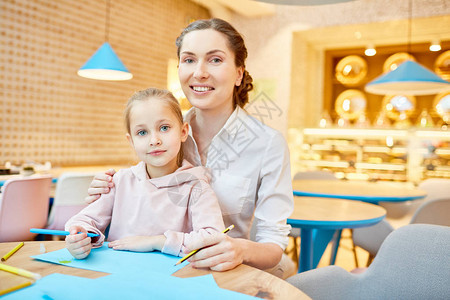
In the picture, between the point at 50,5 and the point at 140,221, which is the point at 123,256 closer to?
the point at 140,221

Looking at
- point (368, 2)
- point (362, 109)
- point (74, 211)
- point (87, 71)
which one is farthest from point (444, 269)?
point (362, 109)

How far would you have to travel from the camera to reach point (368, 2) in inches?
230

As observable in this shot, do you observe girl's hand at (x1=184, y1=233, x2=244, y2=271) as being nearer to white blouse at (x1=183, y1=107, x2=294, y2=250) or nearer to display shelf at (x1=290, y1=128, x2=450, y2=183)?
white blouse at (x1=183, y1=107, x2=294, y2=250)

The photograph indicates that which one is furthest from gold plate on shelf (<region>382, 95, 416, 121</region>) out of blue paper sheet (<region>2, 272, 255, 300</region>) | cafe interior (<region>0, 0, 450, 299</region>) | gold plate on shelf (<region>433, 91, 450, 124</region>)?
blue paper sheet (<region>2, 272, 255, 300</region>)

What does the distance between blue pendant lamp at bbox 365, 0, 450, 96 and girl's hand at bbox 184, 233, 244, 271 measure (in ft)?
10.4

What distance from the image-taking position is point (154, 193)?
1.17 m

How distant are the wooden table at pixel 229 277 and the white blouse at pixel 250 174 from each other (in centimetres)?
42

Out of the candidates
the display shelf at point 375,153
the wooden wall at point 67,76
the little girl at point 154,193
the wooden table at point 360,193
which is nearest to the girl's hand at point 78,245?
the little girl at point 154,193

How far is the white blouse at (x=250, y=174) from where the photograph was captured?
133 cm

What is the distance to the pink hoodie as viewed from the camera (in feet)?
3.76

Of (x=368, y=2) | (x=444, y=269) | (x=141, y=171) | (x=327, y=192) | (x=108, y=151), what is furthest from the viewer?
(x=368, y=2)

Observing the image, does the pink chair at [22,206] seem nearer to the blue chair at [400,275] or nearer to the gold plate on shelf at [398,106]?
the blue chair at [400,275]

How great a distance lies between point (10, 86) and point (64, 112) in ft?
2.43

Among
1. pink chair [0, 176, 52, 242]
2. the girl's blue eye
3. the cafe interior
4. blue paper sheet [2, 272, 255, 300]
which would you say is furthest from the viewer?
the cafe interior
